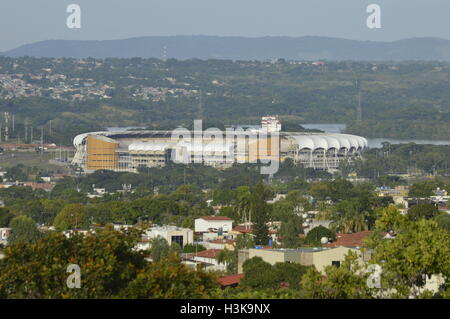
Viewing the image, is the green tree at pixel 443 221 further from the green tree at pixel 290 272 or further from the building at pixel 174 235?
the green tree at pixel 290 272

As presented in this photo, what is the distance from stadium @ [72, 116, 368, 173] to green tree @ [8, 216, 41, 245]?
51.4 metres

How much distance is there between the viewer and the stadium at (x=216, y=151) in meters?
99.9

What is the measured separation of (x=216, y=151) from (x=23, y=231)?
58541 mm

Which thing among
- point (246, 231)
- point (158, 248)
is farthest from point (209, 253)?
point (246, 231)

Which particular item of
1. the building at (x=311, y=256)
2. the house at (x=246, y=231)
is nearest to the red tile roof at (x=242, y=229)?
the house at (x=246, y=231)

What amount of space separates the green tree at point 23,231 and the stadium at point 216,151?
168 ft

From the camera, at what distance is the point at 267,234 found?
42062 millimetres

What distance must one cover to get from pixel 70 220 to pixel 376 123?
11986 cm

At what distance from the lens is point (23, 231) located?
141 ft

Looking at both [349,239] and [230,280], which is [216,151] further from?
[230,280]

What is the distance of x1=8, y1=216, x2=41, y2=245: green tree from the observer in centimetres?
4028

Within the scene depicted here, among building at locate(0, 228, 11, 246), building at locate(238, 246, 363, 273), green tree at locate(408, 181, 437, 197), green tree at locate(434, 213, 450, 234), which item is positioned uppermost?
building at locate(238, 246, 363, 273)

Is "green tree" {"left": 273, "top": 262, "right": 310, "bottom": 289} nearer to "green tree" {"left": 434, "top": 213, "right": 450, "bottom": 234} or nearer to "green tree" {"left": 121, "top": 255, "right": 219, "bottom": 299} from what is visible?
"green tree" {"left": 121, "top": 255, "right": 219, "bottom": 299}

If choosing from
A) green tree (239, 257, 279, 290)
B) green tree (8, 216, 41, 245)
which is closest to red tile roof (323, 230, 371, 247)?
green tree (239, 257, 279, 290)
